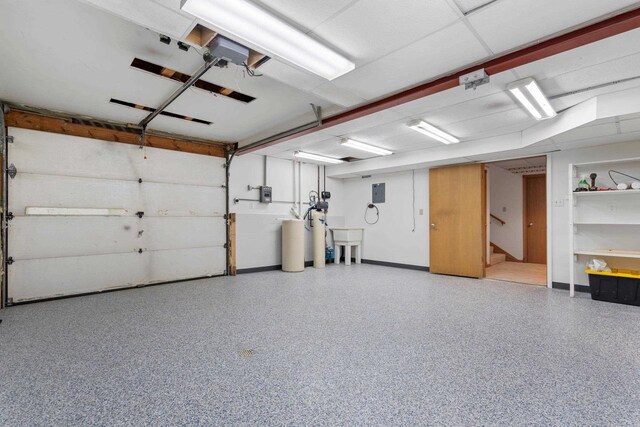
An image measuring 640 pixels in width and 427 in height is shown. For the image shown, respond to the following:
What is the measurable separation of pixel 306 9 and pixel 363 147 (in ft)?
12.3

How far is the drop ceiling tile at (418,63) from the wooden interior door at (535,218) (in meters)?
6.65

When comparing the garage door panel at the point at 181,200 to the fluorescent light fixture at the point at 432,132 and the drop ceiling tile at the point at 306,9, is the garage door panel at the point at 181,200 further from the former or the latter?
the drop ceiling tile at the point at 306,9

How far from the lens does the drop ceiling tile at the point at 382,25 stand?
2021 millimetres

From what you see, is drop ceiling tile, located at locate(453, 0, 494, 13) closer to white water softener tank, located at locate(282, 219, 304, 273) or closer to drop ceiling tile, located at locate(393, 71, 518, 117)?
drop ceiling tile, located at locate(393, 71, 518, 117)

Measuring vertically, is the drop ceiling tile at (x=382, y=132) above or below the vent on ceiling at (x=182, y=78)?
below

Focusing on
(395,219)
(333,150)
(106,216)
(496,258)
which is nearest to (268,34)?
(333,150)

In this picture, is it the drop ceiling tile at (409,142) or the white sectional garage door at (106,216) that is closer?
the white sectional garage door at (106,216)

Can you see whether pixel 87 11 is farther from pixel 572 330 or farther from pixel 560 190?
pixel 560 190

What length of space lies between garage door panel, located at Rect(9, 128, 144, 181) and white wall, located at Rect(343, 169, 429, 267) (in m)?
4.96

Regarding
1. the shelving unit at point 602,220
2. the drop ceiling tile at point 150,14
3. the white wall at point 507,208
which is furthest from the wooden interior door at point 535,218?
the drop ceiling tile at point 150,14

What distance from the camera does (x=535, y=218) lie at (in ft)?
25.8

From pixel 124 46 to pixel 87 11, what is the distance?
462 millimetres

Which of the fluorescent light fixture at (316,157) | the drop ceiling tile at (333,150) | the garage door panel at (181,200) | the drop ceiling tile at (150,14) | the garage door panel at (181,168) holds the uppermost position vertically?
the drop ceiling tile at (150,14)

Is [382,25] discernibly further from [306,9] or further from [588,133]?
[588,133]
